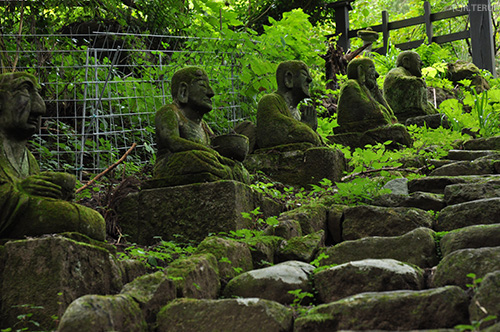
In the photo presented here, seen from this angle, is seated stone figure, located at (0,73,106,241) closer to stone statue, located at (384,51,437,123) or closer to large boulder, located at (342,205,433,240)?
large boulder, located at (342,205,433,240)

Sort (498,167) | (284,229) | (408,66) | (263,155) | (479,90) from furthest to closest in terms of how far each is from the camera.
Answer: (479,90) < (408,66) < (263,155) < (498,167) < (284,229)

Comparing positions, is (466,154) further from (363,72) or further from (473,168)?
(363,72)

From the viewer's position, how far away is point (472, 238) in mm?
3191

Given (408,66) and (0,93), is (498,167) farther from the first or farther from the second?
(408,66)

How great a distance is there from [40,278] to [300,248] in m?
1.65

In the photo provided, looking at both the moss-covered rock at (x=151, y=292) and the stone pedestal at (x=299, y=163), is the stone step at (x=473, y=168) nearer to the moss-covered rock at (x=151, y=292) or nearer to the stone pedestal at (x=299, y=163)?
the stone pedestal at (x=299, y=163)

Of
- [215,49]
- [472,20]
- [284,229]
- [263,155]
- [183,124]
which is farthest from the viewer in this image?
[472,20]

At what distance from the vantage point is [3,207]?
3041 mm

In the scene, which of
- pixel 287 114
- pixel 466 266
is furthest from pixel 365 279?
pixel 287 114

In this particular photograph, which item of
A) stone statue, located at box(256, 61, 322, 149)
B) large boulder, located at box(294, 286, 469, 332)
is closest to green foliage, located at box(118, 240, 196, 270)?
large boulder, located at box(294, 286, 469, 332)

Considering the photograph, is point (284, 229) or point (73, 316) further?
point (284, 229)

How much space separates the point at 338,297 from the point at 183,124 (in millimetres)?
2543

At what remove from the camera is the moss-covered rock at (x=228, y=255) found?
338cm

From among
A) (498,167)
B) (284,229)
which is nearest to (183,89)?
(284,229)
